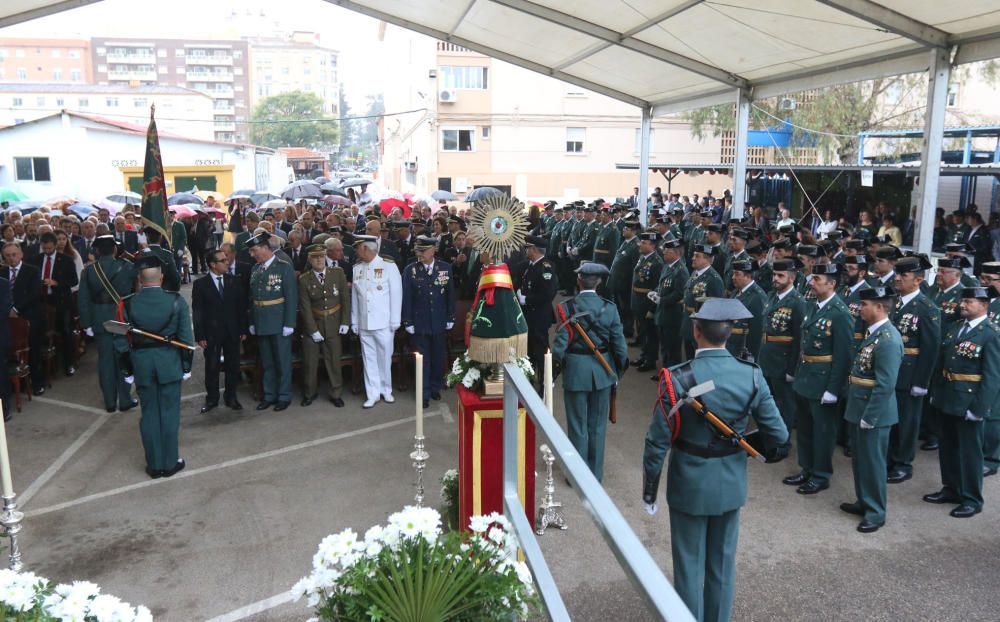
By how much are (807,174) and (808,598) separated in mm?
17504

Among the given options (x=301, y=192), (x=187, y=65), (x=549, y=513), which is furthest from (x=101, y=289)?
(x=187, y=65)

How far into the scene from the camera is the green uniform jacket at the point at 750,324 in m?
7.48

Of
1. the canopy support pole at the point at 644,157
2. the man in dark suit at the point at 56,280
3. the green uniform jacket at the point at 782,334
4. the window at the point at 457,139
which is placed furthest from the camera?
the window at the point at 457,139

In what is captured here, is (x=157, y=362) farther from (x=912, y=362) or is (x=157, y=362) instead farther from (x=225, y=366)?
(x=912, y=362)

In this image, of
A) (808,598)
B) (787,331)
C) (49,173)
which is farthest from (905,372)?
(49,173)

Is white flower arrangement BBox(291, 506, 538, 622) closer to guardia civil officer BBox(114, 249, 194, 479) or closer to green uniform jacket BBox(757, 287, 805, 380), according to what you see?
guardia civil officer BBox(114, 249, 194, 479)

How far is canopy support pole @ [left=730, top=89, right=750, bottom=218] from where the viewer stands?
11.5 m

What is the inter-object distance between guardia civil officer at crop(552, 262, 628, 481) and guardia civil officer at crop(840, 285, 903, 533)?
1699mm

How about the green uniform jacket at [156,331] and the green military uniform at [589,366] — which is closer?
the green military uniform at [589,366]

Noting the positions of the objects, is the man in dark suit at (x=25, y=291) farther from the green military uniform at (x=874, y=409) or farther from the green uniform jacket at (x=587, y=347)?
the green military uniform at (x=874, y=409)

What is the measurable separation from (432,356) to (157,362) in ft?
9.75

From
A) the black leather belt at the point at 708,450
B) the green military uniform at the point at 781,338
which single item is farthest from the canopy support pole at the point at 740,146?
the black leather belt at the point at 708,450

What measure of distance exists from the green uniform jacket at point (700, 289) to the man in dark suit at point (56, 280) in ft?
24.0

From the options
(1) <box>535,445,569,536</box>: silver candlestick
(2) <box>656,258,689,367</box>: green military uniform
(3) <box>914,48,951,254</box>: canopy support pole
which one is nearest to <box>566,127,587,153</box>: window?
(2) <box>656,258,689,367</box>: green military uniform
